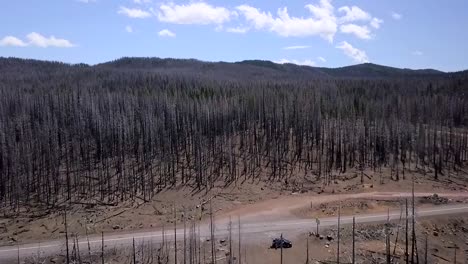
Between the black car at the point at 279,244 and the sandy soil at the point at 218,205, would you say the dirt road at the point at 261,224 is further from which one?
the black car at the point at 279,244

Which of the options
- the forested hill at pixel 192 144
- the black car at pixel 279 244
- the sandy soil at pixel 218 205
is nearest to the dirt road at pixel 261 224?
the sandy soil at pixel 218 205

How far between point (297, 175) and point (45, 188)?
39418mm

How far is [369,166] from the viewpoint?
8081cm

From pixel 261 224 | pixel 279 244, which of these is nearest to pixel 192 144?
pixel 261 224


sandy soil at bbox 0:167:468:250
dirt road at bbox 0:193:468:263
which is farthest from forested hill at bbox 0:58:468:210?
dirt road at bbox 0:193:468:263

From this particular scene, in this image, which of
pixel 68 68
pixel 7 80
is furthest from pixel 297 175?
pixel 68 68

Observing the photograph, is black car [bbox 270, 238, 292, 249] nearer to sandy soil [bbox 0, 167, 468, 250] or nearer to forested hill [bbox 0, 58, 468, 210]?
sandy soil [bbox 0, 167, 468, 250]

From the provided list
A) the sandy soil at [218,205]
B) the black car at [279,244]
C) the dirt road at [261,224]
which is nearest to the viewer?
the black car at [279,244]

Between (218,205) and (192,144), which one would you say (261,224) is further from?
(192,144)

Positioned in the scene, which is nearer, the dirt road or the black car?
the black car

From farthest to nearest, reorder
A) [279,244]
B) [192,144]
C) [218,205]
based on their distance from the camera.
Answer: [192,144] → [218,205] → [279,244]

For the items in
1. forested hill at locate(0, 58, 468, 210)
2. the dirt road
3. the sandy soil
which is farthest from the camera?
forested hill at locate(0, 58, 468, 210)

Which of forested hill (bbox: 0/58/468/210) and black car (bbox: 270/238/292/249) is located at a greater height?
forested hill (bbox: 0/58/468/210)

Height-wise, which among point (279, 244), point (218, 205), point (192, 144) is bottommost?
point (279, 244)
